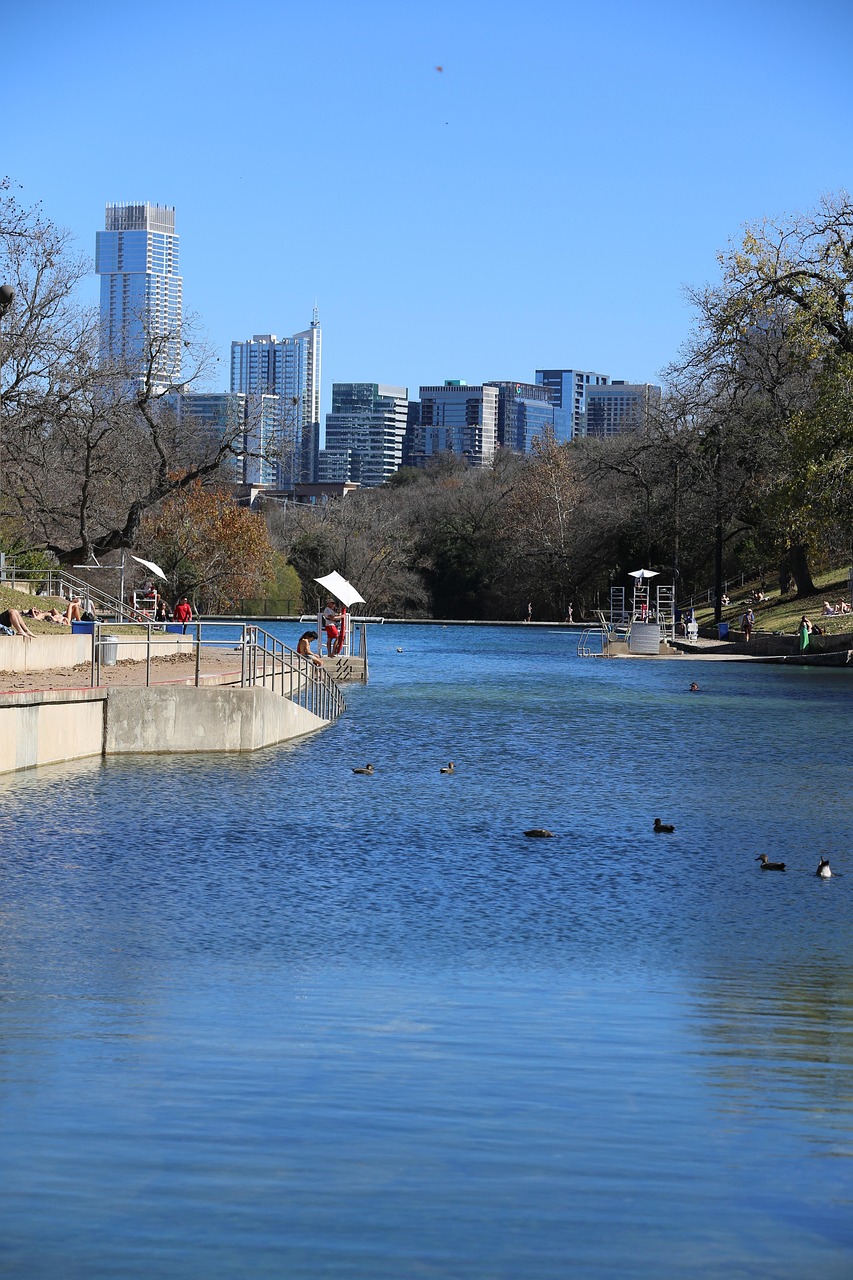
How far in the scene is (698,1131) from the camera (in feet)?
25.5

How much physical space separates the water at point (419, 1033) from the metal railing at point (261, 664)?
180 inches

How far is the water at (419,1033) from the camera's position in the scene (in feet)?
21.3

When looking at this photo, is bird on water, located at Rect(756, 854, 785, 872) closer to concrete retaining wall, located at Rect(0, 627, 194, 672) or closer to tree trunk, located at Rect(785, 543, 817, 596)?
concrete retaining wall, located at Rect(0, 627, 194, 672)

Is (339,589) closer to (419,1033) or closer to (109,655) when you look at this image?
(109,655)

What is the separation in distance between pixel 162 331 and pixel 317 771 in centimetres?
4064

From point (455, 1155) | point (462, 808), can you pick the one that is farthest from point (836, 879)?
point (455, 1155)

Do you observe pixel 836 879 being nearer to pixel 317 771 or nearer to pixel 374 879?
pixel 374 879

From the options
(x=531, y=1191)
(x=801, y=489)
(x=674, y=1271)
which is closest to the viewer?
(x=674, y=1271)

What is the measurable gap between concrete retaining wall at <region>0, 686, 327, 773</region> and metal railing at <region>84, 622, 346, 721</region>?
0.58 metres

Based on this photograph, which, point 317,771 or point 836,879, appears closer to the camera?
point 836,879

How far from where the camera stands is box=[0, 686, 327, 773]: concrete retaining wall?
80.2 feet

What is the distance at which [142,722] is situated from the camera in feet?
87.4

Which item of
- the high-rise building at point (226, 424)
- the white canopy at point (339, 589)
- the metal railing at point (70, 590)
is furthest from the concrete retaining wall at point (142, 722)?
the high-rise building at point (226, 424)

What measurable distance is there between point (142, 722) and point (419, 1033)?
17.7m
